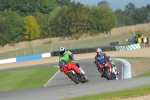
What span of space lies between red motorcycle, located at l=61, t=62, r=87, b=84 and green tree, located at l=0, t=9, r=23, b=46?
71846 mm

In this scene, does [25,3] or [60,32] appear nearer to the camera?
[60,32]

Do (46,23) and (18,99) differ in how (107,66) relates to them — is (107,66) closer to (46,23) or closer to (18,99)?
(18,99)

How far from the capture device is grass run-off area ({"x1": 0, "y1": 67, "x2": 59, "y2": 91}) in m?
28.6

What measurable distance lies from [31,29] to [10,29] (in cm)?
427

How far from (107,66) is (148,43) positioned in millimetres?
42174

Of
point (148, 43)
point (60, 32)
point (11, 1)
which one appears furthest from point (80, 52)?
point (11, 1)

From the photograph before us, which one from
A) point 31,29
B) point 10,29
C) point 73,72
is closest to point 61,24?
point 31,29

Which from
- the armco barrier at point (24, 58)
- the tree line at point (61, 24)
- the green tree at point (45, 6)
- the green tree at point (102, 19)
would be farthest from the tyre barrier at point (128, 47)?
the green tree at point (45, 6)

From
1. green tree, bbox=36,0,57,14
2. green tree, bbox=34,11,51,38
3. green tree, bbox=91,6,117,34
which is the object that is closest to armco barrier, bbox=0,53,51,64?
green tree, bbox=91,6,117,34

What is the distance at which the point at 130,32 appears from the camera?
309 ft

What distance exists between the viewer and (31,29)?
96062mm

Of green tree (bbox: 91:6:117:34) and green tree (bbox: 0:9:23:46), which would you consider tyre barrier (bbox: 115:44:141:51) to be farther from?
green tree (bbox: 91:6:117:34)

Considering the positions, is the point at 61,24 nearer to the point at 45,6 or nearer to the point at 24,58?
the point at 24,58

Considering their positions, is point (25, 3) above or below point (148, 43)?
above
